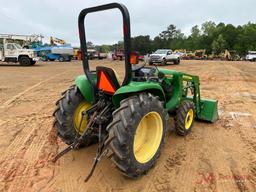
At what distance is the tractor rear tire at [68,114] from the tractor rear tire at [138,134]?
0.98 m

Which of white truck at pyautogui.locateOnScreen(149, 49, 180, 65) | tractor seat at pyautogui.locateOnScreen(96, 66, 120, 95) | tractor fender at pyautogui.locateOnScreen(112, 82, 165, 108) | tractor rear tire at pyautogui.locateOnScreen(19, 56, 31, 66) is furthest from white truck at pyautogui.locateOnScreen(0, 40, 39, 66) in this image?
tractor fender at pyautogui.locateOnScreen(112, 82, 165, 108)

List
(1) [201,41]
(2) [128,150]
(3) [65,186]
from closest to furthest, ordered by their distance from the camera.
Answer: (2) [128,150], (3) [65,186], (1) [201,41]

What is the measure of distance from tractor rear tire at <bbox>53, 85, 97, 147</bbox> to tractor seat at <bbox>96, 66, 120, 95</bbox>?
0.51 metres

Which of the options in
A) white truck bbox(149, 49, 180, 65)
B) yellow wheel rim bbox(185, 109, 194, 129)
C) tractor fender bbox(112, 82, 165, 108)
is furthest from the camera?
white truck bbox(149, 49, 180, 65)

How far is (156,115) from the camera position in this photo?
10.7ft

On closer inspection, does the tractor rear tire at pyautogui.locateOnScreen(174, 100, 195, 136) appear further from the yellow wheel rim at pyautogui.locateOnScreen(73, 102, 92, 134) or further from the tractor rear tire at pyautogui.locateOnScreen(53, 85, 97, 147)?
the tractor rear tire at pyautogui.locateOnScreen(53, 85, 97, 147)

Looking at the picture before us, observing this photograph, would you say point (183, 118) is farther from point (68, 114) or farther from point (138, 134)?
point (68, 114)

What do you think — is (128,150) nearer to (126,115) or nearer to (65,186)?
(126,115)

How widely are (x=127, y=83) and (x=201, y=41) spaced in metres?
73.8

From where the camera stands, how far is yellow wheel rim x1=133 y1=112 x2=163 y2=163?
3.28m

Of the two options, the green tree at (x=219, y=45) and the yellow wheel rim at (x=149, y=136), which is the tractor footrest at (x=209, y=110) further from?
the green tree at (x=219, y=45)

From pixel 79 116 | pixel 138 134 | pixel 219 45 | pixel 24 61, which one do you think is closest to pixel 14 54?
pixel 24 61

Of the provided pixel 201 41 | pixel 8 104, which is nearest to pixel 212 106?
pixel 8 104

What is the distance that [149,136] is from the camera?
11.2 ft
